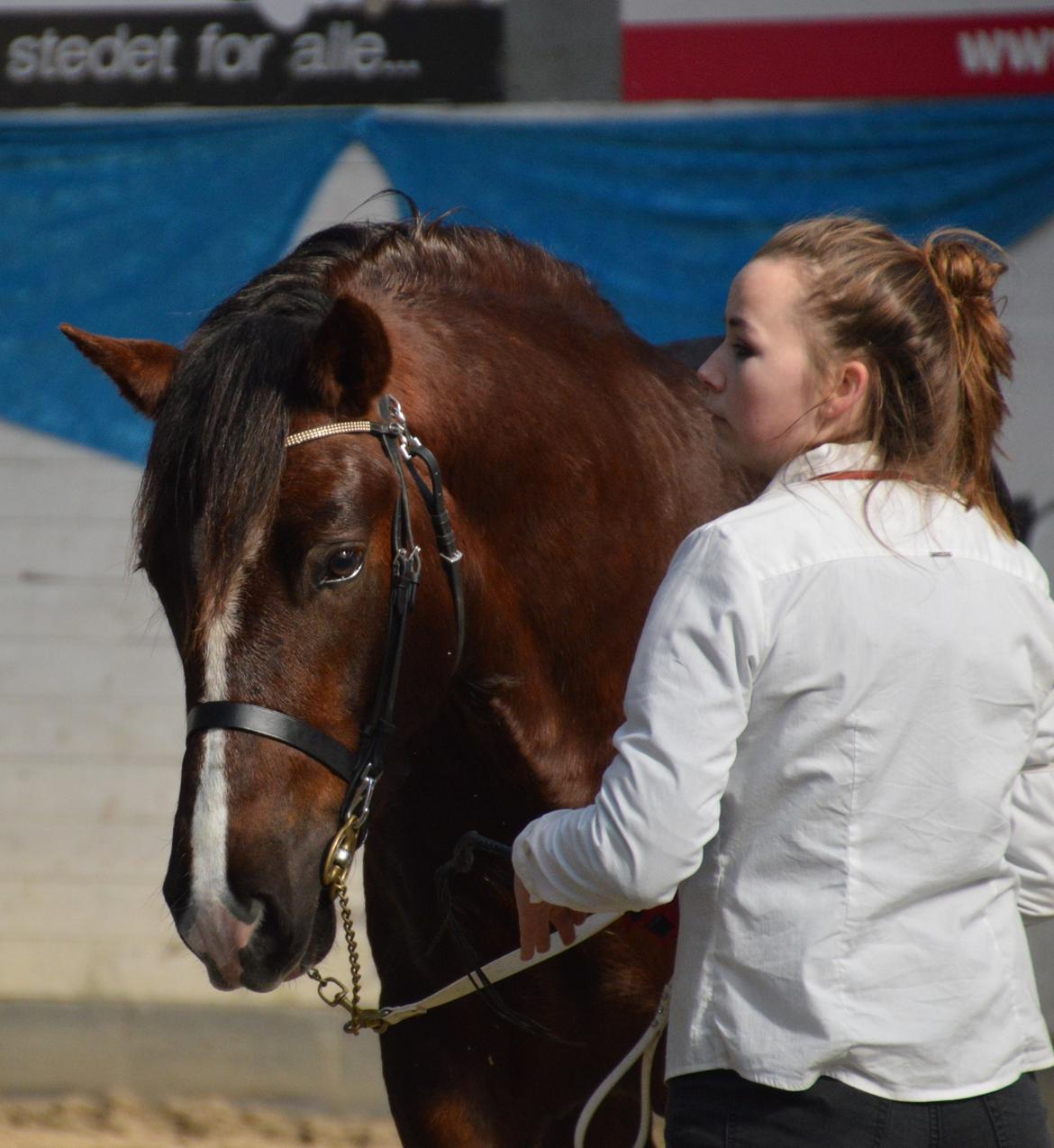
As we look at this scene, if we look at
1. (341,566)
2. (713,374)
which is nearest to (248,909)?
(341,566)

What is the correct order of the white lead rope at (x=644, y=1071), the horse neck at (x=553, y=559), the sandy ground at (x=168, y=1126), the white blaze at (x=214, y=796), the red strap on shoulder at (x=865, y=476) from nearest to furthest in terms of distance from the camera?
the red strap on shoulder at (x=865, y=476)
the white blaze at (x=214, y=796)
the white lead rope at (x=644, y=1071)
the horse neck at (x=553, y=559)
the sandy ground at (x=168, y=1126)

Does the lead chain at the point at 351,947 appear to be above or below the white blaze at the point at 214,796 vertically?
below

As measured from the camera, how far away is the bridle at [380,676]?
158cm

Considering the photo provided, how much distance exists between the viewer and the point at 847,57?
3.81m

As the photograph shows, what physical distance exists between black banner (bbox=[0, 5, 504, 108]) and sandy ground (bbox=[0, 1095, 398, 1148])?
2.88 metres

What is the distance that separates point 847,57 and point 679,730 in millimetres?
3110

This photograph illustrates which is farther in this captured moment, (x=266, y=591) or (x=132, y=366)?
(x=132, y=366)

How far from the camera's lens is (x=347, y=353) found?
1.71 m

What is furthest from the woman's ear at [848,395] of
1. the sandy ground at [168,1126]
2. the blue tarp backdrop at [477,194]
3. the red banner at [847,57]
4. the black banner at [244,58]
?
the sandy ground at [168,1126]

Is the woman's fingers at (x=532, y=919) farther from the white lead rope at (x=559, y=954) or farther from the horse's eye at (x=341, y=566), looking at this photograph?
the horse's eye at (x=341, y=566)

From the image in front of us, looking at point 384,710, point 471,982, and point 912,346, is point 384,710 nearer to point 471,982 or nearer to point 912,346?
point 471,982

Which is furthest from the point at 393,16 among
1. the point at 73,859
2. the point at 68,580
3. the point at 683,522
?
the point at 73,859

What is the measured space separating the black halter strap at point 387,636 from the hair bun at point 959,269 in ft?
2.17

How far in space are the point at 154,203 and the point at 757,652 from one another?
3287mm
